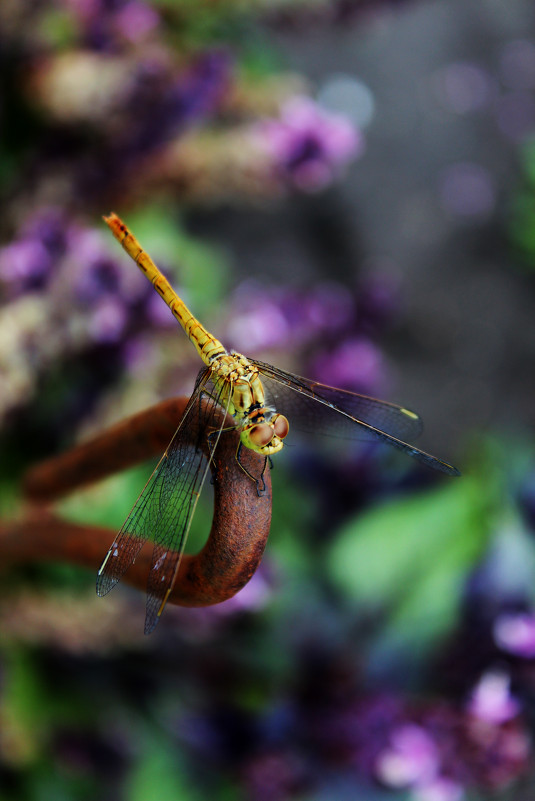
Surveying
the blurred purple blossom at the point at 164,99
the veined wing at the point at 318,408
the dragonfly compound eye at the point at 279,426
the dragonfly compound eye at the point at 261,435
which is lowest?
the dragonfly compound eye at the point at 261,435

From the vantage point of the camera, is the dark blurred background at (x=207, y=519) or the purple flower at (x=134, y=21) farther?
the purple flower at (x=134, y=21)

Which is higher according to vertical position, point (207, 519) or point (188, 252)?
point (188, 252)

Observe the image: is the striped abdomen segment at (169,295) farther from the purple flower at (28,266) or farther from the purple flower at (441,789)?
the purple flower at (441,789)

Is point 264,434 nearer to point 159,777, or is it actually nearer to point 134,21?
point 159,777

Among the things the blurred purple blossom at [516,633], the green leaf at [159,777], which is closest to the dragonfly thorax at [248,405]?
the blurred purple blossom at [516,633]

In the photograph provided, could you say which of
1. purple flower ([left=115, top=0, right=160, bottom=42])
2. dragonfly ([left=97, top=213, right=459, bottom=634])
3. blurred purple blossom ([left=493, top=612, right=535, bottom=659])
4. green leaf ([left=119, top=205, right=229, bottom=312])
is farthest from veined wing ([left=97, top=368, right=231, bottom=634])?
purple flower ([left=115, top=0, right=160, bottom=42])

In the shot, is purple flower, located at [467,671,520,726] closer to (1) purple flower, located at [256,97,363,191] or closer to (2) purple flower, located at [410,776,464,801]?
(2) purple flower, located at [410,776,464,801]

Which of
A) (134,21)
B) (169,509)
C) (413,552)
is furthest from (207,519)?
(134,21)
